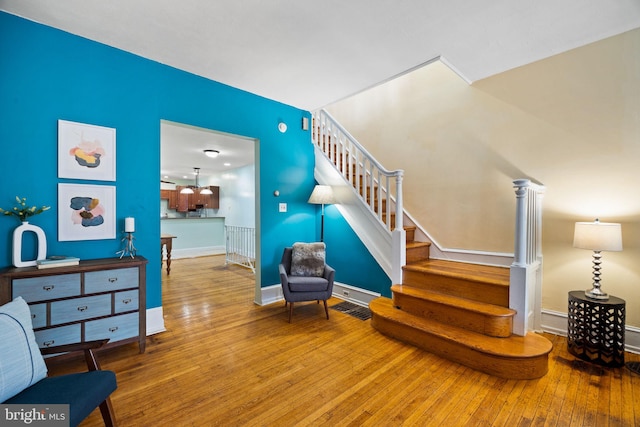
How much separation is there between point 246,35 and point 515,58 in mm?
2695

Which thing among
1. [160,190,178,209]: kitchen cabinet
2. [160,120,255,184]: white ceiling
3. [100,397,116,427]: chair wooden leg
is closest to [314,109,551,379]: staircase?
[100,397,116,427]: chair wooden leg

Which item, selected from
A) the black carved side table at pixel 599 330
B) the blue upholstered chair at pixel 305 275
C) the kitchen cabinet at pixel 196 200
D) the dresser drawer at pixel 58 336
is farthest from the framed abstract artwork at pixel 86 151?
the kitchen cabinet at pixel 196 200

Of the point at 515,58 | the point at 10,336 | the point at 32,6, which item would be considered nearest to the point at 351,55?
the point at 515,58

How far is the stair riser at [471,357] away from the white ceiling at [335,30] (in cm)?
275

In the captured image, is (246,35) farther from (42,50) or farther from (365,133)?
(365,133)

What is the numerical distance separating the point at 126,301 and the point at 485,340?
3.26m

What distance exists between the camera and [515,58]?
9.25ft

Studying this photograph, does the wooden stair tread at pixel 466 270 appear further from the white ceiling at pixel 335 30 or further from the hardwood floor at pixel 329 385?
the white ceiling at pixel 335 30

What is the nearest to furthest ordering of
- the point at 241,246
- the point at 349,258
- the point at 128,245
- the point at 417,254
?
the point at 128,245
the point at 417,254
the point at 349,258
the point at 241,246

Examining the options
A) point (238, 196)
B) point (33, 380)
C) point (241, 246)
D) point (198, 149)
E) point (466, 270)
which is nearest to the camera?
point (33, 380)

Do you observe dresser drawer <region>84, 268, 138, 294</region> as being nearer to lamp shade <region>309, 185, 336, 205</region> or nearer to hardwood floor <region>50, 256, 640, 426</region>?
hardwood floor <region>50, 256, 640, 426</region>

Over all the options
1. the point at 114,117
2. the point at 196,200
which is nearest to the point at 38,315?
the point at 114,117

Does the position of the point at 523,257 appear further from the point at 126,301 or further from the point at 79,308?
the point at 79,308

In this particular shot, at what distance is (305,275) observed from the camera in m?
→ 3.69
